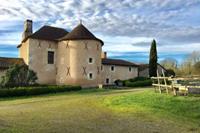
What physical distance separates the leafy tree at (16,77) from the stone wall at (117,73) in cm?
1568

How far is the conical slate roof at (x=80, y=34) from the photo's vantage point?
41.9m

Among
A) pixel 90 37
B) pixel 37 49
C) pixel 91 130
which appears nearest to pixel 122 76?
pixel 90 37

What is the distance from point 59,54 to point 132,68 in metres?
16.2

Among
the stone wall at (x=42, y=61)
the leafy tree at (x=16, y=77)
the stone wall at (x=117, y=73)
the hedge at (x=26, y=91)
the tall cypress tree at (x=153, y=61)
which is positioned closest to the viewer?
the hedge at (x=26, y=91)

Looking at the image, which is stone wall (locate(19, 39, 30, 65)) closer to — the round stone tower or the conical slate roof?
the round stone tower

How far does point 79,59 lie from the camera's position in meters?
41.9

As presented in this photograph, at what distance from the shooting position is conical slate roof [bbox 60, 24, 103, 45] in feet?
138

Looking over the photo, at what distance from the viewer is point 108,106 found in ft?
60.9

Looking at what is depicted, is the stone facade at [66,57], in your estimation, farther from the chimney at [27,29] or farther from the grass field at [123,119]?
the grass field at [123,119]

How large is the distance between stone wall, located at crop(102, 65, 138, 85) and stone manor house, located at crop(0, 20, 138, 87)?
19.3 feet

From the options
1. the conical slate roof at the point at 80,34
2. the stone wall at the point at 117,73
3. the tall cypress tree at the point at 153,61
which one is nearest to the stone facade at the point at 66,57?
the conical slate roof at the point at 80,34

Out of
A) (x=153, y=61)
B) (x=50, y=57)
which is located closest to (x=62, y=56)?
(x=50, y=57)

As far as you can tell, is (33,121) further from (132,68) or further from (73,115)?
(132,68)

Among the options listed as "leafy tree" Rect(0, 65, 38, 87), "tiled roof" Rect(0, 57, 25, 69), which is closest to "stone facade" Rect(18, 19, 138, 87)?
"tiled roof" Rect(0, 57, 25, 69)
